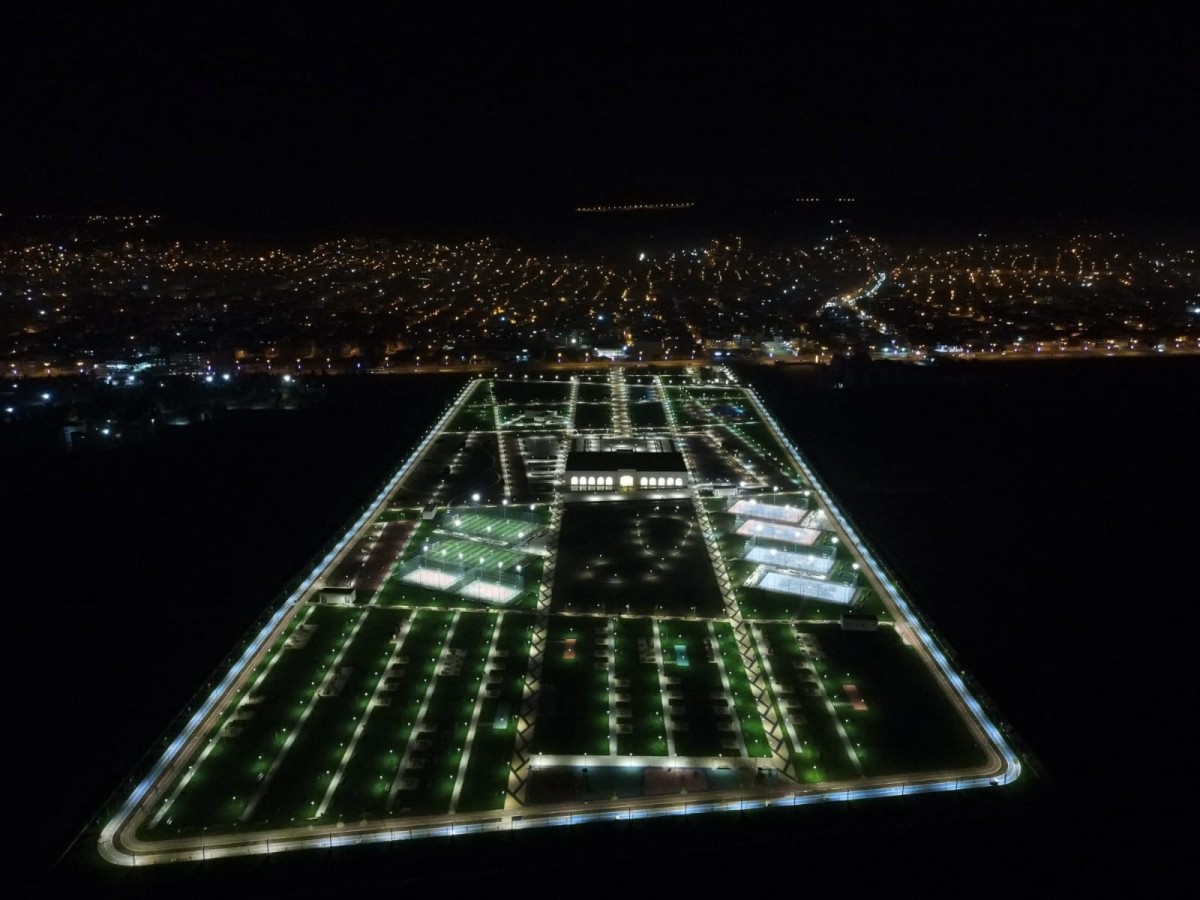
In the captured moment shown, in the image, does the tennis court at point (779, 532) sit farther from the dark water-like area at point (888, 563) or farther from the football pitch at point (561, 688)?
the dark water-like area at point (888, 563)

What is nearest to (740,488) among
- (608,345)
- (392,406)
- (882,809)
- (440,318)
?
(882,809)

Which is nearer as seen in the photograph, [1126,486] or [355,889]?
[355,889]

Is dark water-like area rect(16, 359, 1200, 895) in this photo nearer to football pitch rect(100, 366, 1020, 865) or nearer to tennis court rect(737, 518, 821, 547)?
football pitch rect(100, 366, 1020, 865)

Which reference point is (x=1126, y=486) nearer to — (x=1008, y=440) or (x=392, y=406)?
(x=1008, y=440)

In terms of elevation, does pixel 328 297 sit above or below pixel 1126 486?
above

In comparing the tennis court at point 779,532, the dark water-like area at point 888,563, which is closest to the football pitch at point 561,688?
the tennis court at point 779,532

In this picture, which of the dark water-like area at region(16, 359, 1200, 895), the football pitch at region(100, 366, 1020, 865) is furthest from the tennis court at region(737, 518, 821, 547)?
the dark water-like area at region(16, 359, 1200, 895)
